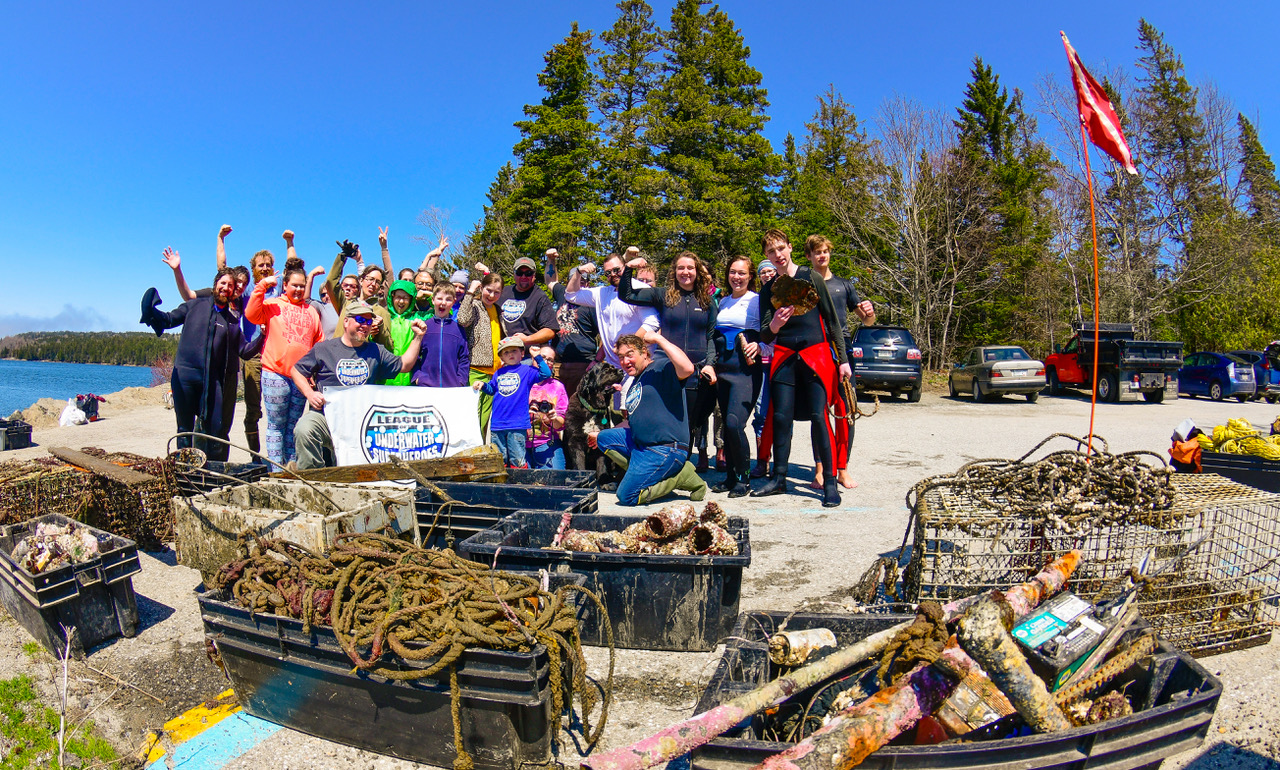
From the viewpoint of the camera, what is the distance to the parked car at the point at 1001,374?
17.4 meters

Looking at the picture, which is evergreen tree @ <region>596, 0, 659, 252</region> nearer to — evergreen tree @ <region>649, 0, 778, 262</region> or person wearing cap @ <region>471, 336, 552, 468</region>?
evergreen tree @ <region>649, 0, 778, 262</region>

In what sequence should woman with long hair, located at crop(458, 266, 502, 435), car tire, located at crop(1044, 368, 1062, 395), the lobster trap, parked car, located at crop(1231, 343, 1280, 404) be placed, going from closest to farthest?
the lobster trap, woman with long hair, located at crop(458, 266, 502, 435), parked car, located at crop(1231, 343, 1280, 404), car tire, located at crop(1044, 368, 1062, 395)

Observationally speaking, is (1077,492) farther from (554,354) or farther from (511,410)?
(554,354)

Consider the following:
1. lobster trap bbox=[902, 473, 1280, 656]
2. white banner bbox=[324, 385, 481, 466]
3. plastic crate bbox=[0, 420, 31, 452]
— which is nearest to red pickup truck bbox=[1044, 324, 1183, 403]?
lobster trap bbox=[902, 473, 1280, 656]

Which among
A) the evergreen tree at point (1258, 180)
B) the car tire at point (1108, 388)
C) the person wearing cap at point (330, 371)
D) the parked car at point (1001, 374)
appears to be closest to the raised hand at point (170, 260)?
the person wearing cap at point (330, 371)

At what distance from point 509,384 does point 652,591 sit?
11.9 ft

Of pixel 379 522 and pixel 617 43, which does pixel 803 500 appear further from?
pixel 617 43

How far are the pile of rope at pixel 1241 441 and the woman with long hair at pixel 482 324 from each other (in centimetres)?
640

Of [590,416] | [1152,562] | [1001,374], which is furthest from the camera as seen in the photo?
[1001,374]

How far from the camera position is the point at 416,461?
5414 mm

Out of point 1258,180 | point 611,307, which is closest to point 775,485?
point 611,307

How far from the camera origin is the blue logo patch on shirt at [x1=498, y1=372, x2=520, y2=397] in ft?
21.8

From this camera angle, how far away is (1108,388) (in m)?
18.5

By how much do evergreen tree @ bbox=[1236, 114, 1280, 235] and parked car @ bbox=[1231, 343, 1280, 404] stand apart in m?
22.5
